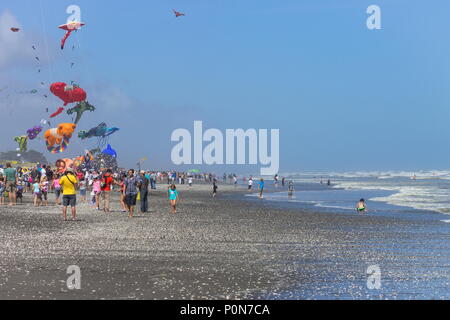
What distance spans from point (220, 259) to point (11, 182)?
19.1 m

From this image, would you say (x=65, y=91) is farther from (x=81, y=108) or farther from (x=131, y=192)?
(x=131, y=192)

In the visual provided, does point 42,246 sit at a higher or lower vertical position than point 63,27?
lower

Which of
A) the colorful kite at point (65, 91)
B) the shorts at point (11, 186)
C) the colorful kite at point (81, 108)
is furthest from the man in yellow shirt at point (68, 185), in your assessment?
the colorful kite at point (81, 108)

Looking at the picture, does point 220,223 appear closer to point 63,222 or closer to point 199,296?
point 63,222

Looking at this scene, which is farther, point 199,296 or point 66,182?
point 66,182

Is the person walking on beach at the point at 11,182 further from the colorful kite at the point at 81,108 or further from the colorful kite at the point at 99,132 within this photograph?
the colorful kite at the point at 99,132

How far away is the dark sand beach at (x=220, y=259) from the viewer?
927cm

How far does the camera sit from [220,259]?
12.7m

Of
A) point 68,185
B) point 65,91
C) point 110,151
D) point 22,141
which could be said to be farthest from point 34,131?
point 68,185

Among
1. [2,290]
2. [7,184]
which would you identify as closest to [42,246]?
[2,290]

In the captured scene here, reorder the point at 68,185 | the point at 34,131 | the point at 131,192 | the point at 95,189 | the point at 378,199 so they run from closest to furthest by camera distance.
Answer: the point at 68,185
the point at 131,192
the point at 95,189
the point at 378,199
the point at 34,131

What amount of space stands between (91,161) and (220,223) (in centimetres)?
4277
